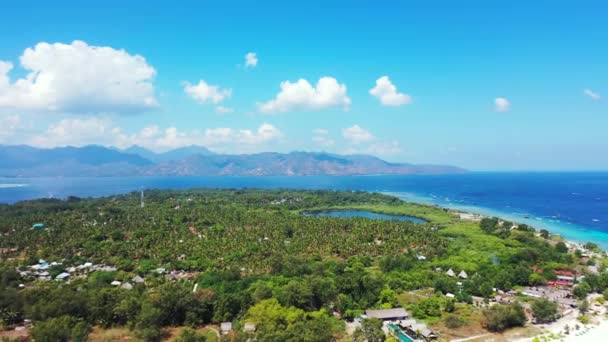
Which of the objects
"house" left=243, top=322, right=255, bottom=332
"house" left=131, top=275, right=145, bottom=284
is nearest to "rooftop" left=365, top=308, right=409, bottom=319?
"house" left=243, top=322, right=255, bottom=332

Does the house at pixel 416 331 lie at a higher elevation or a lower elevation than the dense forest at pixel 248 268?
lower

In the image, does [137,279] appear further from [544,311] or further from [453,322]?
[544,311]

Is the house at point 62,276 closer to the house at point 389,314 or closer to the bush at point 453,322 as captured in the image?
the house at point 389,314

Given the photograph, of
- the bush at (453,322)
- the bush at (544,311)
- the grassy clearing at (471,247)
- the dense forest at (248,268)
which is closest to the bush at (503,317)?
the dense forest at (248,268)

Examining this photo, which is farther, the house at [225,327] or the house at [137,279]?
the house at [137,279]

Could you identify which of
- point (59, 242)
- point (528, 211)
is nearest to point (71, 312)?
point (59, 242)

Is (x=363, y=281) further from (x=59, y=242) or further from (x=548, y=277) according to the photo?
(x=59, y=242)

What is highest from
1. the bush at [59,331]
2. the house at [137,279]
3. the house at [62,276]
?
the bush at [59,331]
